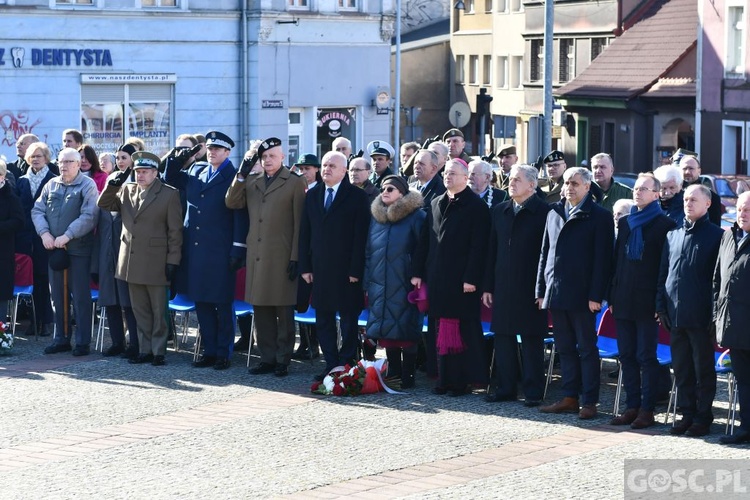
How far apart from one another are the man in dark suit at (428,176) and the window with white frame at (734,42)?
29.4 m

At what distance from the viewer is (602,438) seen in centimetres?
1106

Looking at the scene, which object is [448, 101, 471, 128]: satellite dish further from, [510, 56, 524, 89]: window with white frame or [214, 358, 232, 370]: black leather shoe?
[214, 358, 232, 370]: black leather shoe

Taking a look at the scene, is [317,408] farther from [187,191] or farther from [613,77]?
[613,77]

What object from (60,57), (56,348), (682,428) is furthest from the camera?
(60,57)

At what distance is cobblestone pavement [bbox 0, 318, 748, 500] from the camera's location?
9625 millimetres

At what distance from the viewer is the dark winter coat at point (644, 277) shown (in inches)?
453

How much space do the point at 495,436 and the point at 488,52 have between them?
175 ft

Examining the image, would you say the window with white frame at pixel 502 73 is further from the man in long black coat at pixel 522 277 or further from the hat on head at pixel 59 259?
the man in long black coat at pixel 522 277

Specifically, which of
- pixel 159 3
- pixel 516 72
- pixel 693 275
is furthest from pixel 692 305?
pixel 516 72

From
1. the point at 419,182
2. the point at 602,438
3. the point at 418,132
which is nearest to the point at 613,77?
the point at 418,132

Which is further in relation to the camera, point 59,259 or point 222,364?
point 59,259

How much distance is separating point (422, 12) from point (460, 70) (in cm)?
594

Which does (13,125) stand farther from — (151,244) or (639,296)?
(639,296)

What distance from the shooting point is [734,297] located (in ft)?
35.1
